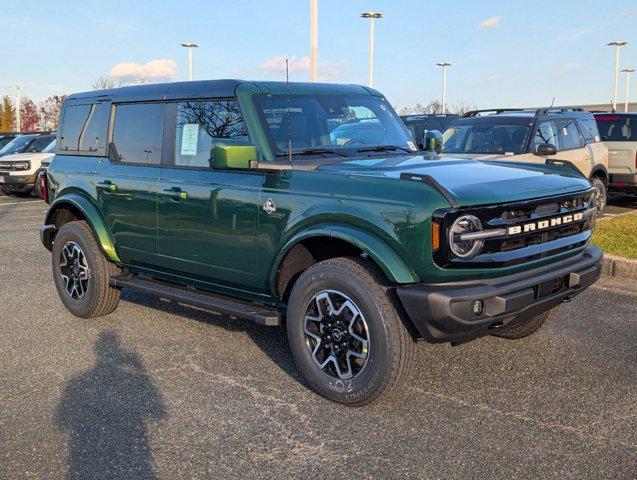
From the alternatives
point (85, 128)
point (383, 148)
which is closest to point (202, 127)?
point (383, 148)

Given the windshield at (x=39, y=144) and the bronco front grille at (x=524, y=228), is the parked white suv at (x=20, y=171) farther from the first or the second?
the bronco front grille at (x=524, y=228)

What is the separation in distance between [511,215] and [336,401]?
1525mm

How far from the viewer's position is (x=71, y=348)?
5.66 m

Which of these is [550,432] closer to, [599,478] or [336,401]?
[599,478]

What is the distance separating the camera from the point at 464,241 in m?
4.07

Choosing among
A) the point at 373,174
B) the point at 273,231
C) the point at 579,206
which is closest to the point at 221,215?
the point at 273,231

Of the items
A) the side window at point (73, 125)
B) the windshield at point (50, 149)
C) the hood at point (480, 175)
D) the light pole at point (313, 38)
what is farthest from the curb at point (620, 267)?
the windshield at point (50, 149)

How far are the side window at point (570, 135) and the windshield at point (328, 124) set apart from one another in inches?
256

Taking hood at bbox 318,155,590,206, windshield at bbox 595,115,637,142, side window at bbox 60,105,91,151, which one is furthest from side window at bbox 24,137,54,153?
hood at bbox 318,155,590,206

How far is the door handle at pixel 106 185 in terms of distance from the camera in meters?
6.09

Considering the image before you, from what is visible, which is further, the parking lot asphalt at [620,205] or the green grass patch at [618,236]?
the parking lot asphalt at [620,205]

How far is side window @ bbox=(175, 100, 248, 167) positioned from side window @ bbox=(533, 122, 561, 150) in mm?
6565

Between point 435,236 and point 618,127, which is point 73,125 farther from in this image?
point 618,127

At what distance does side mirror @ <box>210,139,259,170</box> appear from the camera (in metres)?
4.78
